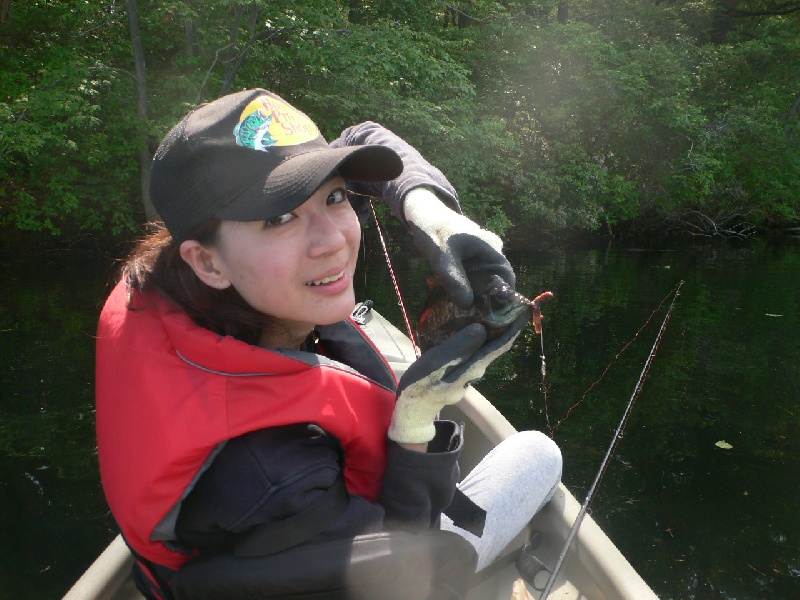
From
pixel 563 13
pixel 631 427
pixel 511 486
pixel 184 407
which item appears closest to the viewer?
pixel 184 407

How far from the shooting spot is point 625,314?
290 inches

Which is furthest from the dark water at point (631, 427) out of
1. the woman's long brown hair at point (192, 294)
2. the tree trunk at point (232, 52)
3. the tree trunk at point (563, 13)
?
the tree trunk at point (563, 13)

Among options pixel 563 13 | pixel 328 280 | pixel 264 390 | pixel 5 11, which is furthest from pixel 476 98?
pixel 264 390

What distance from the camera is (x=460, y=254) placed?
130cm

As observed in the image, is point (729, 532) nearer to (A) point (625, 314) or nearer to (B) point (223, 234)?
(B) point (223, 234)

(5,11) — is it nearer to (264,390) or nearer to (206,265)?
(206,265)

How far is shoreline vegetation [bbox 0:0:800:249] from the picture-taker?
10.1 meters

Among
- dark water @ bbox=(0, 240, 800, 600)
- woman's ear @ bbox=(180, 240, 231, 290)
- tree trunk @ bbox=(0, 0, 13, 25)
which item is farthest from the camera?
tree trunk @ bbox=(0, 0, 13, 25)

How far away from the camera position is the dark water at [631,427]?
3.09m

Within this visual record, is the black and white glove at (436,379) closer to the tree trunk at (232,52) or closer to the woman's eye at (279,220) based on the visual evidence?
the woman's eye at (279,220)

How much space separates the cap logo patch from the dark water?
8.32ft

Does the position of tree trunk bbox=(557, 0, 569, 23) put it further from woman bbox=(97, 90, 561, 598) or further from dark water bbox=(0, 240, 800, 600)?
woman bbox=(97, 90, 561, 598)

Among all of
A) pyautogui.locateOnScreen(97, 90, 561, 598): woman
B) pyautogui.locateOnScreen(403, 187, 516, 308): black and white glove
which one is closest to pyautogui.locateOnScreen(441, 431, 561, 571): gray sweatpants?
pyautogui.locateOnScreen(97, 90, 561, 598): woman

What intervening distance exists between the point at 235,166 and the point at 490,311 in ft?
1.71
